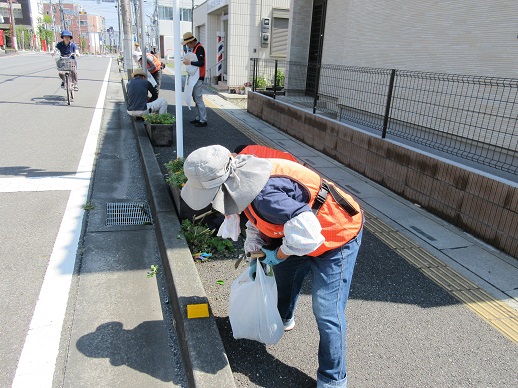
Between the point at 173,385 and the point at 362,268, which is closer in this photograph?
the point at 173,385

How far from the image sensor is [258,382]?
7.68 ft

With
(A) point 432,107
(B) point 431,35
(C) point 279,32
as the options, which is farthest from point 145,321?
(C) point 279,32

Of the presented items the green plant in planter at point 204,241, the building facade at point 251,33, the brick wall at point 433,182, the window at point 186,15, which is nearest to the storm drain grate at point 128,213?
the green plant in planter at point 204,241

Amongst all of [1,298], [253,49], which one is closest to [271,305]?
[1,298]

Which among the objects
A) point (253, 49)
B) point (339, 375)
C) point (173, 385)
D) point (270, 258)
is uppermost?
point (253, 49)

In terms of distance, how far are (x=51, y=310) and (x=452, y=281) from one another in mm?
3254

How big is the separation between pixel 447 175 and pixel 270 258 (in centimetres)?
317

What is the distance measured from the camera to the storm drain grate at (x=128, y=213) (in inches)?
175

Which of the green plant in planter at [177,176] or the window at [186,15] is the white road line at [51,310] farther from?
the window at [186,15]

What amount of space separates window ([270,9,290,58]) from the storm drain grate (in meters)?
12.5

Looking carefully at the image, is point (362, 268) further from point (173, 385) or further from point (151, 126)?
point (151, 126)

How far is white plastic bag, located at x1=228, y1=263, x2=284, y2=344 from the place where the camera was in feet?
7.66

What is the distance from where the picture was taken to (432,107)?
6141mm

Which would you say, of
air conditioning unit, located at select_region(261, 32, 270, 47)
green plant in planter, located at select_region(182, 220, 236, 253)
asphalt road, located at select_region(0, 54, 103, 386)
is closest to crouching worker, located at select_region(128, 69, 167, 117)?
asphalt road, located at select_region(0, 54, 103, 386)
